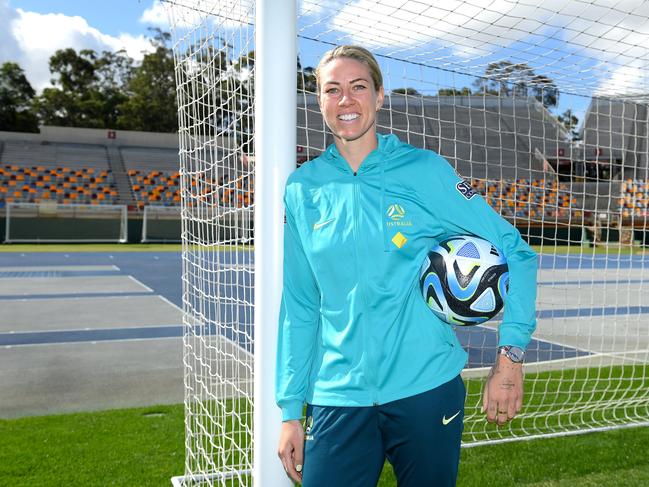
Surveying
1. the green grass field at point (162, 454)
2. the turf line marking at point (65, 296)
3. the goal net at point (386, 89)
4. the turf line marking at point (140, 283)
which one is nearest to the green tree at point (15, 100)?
the turf line marking at point (140, 283)

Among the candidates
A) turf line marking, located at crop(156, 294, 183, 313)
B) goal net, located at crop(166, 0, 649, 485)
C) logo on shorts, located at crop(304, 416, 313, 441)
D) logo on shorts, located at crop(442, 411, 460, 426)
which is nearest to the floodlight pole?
goal net, located at crop(166, 0, 649, 485)

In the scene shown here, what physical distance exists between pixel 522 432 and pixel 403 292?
346cm

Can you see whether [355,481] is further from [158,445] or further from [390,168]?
[158,445]

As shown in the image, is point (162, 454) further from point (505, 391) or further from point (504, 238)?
point (504, 238)

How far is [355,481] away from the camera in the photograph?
1.75 m

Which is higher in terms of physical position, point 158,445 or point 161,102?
point 161,102

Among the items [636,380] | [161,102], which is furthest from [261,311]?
[161,102]

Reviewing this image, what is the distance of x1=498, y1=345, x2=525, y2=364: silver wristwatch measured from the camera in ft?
5.90

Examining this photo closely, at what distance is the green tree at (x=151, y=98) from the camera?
54438mm

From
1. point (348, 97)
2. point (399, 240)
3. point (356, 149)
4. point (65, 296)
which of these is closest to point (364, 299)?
point (399, 240)

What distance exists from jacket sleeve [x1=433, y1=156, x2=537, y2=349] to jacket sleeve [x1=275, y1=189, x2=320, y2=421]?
43cm

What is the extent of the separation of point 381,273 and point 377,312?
0.36ft

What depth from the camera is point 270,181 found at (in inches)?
91.2

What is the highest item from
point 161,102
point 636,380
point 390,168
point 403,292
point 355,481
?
point 161,102
